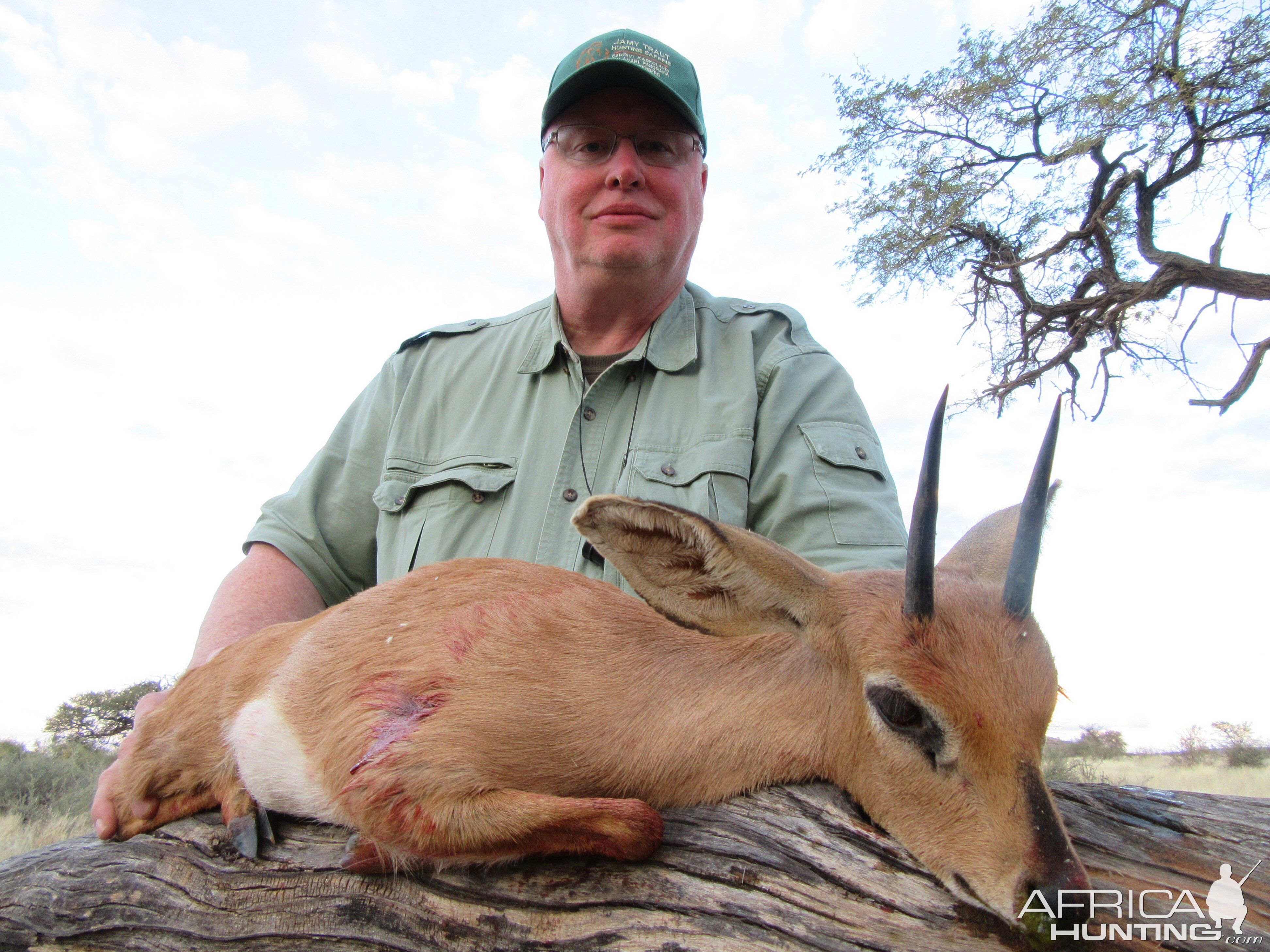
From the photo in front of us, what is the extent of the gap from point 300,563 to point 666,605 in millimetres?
2976

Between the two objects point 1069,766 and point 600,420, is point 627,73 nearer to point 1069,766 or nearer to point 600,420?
point 600,420

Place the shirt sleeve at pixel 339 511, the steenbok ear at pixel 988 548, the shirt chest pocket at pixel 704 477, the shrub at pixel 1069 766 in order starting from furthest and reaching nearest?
the shrub at pixel 1069 766, the shirt sleeve at pixel 339 511, the shirt chest pocket at pixel 704 477, the steenbok ear at pixel 988 548

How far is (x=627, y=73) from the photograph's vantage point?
446 cm

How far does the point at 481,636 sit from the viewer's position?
236cm

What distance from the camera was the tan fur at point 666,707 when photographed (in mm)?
1955

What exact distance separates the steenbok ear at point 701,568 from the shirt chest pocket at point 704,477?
5.12 feet

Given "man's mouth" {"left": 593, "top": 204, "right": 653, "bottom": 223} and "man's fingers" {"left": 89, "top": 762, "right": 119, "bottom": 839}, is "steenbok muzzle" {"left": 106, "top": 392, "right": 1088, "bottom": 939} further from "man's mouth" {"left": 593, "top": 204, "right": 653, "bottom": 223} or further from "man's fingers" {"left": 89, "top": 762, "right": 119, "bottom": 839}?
"man's mouth" {"left": 593, "top": 204, "right": 653, "bottom": 223}

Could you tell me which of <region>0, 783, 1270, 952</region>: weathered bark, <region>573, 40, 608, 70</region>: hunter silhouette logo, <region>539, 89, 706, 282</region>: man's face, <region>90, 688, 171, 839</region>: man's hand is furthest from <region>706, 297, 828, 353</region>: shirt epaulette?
<region>90, 688, 171, 839</region>: man's hand

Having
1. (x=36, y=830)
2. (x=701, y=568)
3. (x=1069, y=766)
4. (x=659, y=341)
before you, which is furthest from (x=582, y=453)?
(x=1069, y=766)

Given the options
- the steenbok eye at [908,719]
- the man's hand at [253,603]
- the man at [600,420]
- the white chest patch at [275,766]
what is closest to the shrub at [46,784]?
the man's hand at [253,603]

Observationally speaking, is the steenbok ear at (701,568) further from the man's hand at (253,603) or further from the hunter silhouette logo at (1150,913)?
the man's hand at (253,603)

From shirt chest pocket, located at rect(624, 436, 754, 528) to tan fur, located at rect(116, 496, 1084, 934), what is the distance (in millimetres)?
1487

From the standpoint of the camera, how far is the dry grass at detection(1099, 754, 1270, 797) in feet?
29.9

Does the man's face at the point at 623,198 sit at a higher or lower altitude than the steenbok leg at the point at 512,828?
higher
